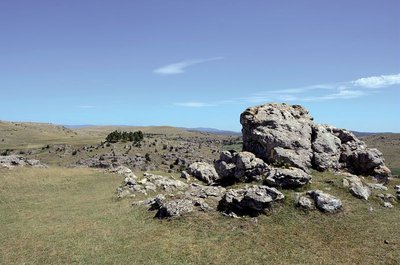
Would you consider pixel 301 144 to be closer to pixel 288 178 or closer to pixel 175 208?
pixel 288 178

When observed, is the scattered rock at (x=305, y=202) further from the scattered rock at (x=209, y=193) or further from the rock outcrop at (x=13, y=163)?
the rock outcrop at (x=13, y=163)

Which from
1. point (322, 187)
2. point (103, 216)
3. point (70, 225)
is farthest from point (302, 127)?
point (70, 225)

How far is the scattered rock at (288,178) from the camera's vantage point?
136 ft

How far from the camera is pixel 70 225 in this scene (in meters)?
38.7

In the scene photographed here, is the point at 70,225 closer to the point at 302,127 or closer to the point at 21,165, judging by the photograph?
the point at 302,127

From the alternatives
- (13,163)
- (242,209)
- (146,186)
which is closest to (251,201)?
(242,209)

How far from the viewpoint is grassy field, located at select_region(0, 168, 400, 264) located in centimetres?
2883

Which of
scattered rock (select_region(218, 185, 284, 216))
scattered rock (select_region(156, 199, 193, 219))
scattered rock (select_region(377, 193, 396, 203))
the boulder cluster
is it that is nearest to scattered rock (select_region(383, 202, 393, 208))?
scattered rock (select_region(377, 193, 396, 203))

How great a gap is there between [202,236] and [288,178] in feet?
45.0

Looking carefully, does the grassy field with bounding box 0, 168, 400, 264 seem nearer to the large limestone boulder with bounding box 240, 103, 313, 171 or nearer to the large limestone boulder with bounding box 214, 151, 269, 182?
the large limestone boulder with bounding box 240, 103, 313, 171

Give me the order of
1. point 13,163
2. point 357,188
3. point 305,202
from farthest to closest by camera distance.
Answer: point 13,163, point 357,188, point 305,202

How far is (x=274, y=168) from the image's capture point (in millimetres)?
45438

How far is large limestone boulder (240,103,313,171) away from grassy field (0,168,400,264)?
16.6ft

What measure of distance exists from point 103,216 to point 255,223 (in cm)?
1731
